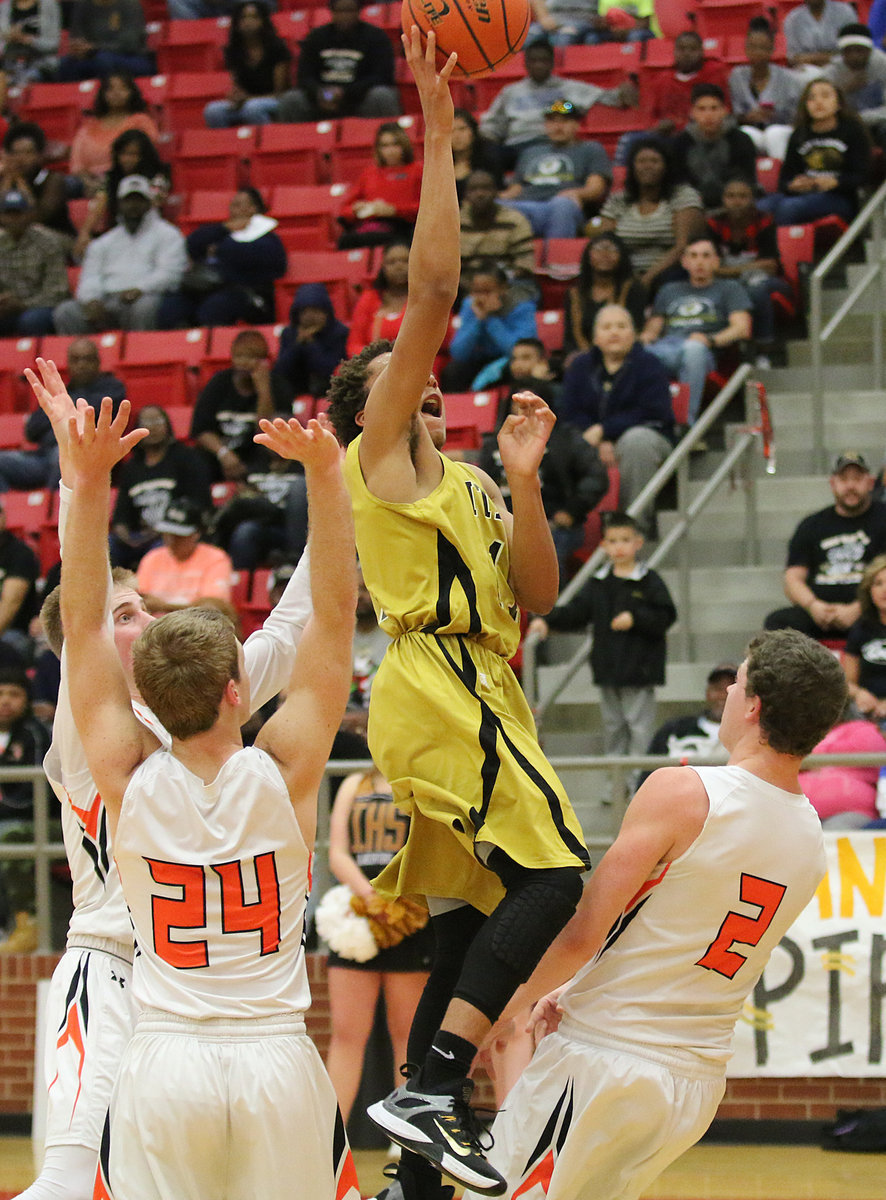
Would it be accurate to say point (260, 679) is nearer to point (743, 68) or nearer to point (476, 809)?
point (476, 809)

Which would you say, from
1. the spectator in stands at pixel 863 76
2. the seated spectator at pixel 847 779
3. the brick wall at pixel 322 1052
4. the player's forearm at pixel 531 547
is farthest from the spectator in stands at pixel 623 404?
the player's forearm at pixel 531 547

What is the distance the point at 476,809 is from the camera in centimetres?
379

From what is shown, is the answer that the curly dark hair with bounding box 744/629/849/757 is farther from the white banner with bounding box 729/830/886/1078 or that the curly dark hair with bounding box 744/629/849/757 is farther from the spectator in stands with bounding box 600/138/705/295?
the spectator in stands with bounding box 600/138/705/295

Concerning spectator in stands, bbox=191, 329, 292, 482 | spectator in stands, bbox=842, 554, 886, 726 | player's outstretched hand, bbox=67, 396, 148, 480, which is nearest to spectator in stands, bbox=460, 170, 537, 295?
spectator in stands, bbox=191, 329, 292, 482

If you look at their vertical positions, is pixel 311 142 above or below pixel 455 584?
above

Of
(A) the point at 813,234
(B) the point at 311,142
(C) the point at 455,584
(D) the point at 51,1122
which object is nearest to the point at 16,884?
(D) the point at 51,1122

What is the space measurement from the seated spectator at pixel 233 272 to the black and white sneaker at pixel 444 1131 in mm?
9055

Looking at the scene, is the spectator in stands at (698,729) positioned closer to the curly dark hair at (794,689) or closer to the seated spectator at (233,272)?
the curly dark hair at (794,689)

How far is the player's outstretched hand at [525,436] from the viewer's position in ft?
13.4

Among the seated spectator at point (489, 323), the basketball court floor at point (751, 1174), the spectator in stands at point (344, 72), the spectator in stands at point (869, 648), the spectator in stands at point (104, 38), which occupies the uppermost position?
the spectator in stands at point (104, 38)

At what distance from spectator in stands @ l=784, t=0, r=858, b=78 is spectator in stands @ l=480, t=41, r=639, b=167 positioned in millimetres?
1225

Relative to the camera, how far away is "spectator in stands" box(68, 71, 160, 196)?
45.4 feet

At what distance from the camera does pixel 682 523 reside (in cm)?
927

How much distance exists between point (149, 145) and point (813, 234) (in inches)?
212
